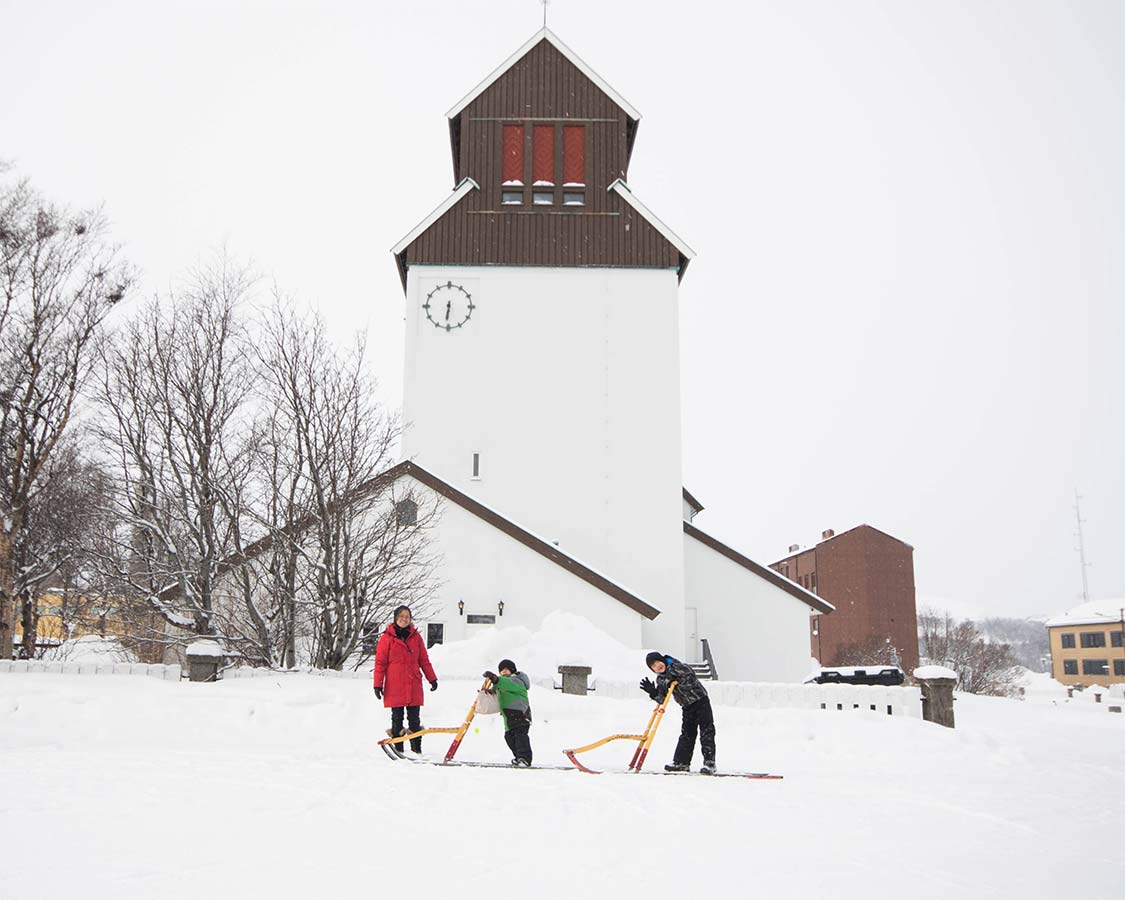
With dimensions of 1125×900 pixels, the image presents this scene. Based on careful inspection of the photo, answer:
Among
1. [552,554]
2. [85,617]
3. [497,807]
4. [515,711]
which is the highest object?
[552,554]

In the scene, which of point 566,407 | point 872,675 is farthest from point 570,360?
point 872,675

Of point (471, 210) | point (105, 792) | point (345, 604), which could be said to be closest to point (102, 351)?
point (345, 604)

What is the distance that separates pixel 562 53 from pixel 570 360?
8871mm

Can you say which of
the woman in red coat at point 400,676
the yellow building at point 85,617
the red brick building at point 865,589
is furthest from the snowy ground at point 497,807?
the red brick building at point 865,589

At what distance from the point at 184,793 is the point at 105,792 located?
612 millimetres

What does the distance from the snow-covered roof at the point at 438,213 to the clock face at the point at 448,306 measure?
1462 millimetres

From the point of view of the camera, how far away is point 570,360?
86.7 feet

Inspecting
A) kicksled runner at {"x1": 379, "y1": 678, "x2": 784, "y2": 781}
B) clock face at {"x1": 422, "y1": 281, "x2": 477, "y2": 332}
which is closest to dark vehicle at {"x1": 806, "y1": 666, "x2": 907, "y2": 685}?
kicksled runner at {"x1": 379, "y1": 678, "x2": 784, "y2": 781}

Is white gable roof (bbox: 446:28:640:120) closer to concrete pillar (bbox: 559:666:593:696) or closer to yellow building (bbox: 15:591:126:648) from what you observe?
yellow building (bbox: 15:591:126:648)

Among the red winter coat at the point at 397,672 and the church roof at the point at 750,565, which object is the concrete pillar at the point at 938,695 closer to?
the red winter coat at the point at 397,672

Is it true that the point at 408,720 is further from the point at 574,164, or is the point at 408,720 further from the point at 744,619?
the point at 574,164

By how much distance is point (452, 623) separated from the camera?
69.3 ft

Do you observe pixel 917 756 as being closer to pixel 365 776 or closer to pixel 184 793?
pixel 365 776

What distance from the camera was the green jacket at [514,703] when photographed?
10719 mm
